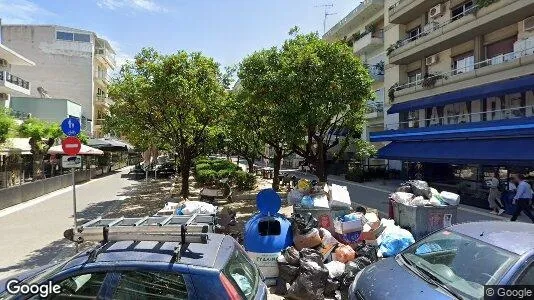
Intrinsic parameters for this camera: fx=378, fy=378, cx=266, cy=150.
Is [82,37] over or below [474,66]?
over

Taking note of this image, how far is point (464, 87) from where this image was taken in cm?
2008

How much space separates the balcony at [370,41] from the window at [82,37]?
35035 millimetres

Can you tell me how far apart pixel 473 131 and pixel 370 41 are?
1718cm

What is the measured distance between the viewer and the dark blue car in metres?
3.11

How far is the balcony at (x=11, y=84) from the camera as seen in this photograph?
28.9m

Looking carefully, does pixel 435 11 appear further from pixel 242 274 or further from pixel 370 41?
pixel 242 274

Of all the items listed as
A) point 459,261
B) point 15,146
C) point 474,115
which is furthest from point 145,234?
point 474,115

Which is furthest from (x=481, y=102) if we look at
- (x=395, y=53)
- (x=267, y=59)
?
(x=267, y=59)

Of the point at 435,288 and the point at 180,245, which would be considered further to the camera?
the point at 435,288

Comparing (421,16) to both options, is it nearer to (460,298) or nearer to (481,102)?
(481,102)

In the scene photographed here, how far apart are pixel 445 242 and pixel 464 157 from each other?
1397 centimetres

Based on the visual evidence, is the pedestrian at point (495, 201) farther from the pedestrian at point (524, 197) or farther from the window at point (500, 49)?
the window at point (500, 49)

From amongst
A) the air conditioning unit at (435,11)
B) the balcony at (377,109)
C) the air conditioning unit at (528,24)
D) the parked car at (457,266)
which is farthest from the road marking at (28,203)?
the air conditioning unit at (435,11)

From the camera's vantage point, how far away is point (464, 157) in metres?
17.0
